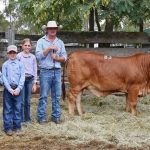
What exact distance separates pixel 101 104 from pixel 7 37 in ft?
8.97

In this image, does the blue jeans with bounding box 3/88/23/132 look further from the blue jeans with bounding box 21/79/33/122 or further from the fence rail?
the fence rail

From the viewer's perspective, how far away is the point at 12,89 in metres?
7.02

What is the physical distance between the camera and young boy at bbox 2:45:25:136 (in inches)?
276

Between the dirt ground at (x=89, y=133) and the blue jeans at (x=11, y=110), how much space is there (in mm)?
179

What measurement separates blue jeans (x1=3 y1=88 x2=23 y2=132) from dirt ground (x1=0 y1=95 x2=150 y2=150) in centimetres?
18

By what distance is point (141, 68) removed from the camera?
29.4ft

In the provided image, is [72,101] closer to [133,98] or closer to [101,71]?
[101,71]

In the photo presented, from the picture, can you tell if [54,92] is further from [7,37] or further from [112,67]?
[7,37]

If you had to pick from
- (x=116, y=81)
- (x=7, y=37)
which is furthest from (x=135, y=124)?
(x=7, y=37)

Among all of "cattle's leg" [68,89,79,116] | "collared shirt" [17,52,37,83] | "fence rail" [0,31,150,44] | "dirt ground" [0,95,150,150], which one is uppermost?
"fence rail" [0,31,150,44]

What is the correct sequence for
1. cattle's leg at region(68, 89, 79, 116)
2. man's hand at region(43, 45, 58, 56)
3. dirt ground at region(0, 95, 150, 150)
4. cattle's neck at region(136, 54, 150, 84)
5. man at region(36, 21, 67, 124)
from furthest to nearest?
1. cattle's neck at region(136, 54, 150, 84)
2. cattle's leg at region(68, 89, 79, 116)
3. man at region(36, 21, 67, 124)
4. man's hand at region(43, 45, 58, 56)
5. dirt ground at region(0, 95, 150, 150)

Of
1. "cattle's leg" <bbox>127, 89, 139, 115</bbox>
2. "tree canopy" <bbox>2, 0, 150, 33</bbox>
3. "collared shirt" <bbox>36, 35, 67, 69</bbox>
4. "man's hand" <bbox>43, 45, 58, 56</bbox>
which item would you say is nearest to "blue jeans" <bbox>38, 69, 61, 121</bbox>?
"collared shirt" <bbox>36, 35, 67, 69</bbox>

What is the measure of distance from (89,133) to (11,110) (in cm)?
136

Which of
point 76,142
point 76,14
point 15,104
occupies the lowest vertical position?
point 76,142
